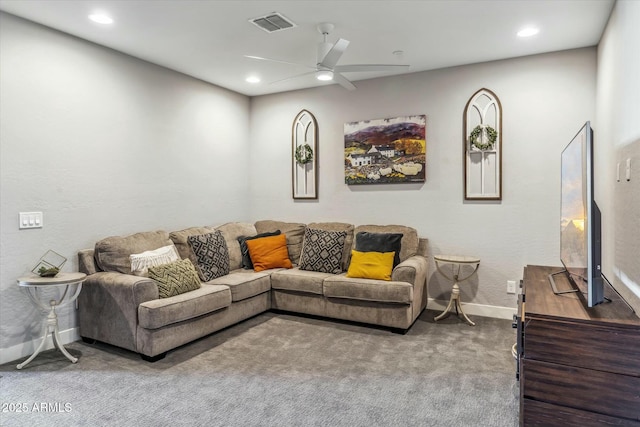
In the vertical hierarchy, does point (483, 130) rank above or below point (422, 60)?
below

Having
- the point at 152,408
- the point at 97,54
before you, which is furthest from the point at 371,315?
the point at 97,54

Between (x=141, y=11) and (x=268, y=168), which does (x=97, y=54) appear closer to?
(x=141, y=11)

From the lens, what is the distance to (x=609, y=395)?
1.64 m

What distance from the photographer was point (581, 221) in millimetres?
2115

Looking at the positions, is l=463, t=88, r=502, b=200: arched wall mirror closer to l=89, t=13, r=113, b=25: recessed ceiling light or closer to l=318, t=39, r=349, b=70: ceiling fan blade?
l=318, t=39, r=349, b=70: ceiling fan blade

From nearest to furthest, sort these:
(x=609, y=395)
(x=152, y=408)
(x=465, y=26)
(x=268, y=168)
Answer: (x=609, y=395), (x=152, y=408), (x=465, y=26), (x=268, y=168)

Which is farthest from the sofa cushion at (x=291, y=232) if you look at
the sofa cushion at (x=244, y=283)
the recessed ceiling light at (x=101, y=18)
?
the recessed ceiling light at (x=101, y=18)

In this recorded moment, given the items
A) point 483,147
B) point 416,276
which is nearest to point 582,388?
point 416,276

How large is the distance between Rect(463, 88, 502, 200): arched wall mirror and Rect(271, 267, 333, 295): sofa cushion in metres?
1.81

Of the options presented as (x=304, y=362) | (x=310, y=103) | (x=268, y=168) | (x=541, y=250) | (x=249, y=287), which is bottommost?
(x=304, y=362)

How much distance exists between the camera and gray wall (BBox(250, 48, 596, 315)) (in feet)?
12.7

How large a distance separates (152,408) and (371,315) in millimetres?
2045

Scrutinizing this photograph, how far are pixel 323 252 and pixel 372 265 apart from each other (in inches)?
27.0

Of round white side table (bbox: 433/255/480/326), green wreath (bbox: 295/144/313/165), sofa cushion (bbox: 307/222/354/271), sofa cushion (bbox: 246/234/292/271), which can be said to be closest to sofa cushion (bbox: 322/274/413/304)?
sofa cushion (bbox: 307/222/354/271)
